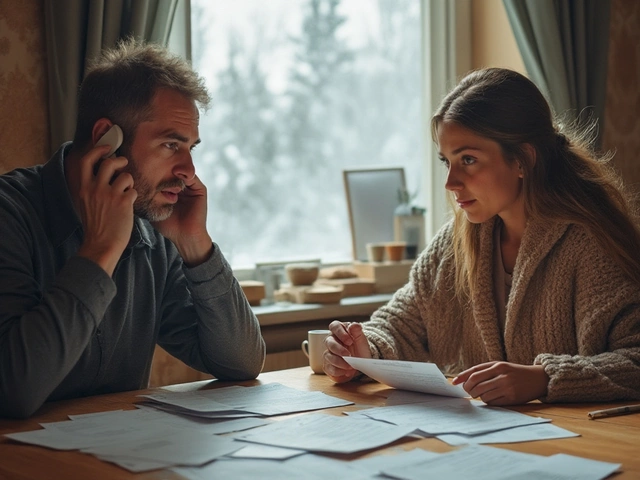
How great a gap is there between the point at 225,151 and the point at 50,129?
0.86 metres

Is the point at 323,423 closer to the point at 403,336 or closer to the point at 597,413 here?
the point at 597,413

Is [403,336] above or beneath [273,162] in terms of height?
beneath

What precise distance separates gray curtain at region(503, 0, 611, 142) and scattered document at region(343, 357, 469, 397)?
1875 mm

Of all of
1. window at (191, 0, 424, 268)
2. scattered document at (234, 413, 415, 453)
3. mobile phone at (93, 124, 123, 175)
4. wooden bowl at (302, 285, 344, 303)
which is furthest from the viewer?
window at (191, 0, 424, 268)

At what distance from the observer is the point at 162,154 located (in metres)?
1.88

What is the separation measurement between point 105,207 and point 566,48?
92.6 inches

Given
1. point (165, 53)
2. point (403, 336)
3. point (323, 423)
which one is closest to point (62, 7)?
point (165, 53)

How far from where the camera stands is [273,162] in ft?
10.8

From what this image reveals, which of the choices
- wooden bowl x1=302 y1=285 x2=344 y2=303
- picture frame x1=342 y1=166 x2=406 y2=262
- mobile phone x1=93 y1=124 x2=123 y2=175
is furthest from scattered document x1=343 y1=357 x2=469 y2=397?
picture frame x1=342 y1=166 x2=406 y2=262

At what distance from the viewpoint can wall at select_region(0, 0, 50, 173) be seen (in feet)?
7.80

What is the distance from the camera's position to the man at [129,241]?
1602 millimetres

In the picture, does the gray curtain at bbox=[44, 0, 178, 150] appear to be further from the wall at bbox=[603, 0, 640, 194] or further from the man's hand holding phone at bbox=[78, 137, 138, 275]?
the wall at bbox=[603, 0, 640, 194]

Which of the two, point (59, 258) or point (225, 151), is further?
point (225, 151)

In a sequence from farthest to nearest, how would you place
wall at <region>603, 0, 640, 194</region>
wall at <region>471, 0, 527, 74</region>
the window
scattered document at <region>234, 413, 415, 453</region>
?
wall at <region>603, 0, 640, 194</region>, wall at <region>471, 0, 527, 74</region>, the window, scattered document at <region>234, 413, 415, 453</region>
